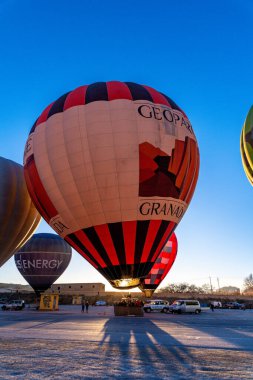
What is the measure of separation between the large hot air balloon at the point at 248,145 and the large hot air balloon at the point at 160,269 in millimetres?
15716

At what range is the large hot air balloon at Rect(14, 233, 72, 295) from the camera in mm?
47750

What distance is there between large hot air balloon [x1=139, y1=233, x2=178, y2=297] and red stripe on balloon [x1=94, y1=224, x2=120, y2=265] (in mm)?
19954

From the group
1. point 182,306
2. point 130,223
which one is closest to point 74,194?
point 130,223

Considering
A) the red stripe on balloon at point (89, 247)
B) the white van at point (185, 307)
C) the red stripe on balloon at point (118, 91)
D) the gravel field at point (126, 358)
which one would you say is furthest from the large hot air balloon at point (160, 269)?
the gravel field at point (126, 358)

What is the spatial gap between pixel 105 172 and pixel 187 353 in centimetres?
1229

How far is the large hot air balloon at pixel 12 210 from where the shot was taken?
1029 inches

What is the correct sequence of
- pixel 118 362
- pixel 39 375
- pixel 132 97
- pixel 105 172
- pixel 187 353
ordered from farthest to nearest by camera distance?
pixel 132 97 < pixel 105 172 < pixel 187 353 < pixel 118 362 < pixel 39 375

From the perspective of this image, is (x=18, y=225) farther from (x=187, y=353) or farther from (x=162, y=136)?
(x=187, y=353)

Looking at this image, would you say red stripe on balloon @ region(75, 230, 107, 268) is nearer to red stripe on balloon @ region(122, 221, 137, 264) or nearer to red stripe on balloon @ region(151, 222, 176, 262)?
red stripe on balloon @ region(122, 221, 137, 264)

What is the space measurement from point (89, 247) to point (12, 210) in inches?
342

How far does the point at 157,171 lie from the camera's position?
19.8 metres

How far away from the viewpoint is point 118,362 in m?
7.53

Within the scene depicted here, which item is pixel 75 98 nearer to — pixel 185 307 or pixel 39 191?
pixel 39 191

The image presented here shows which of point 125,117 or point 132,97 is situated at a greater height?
point 132,97
